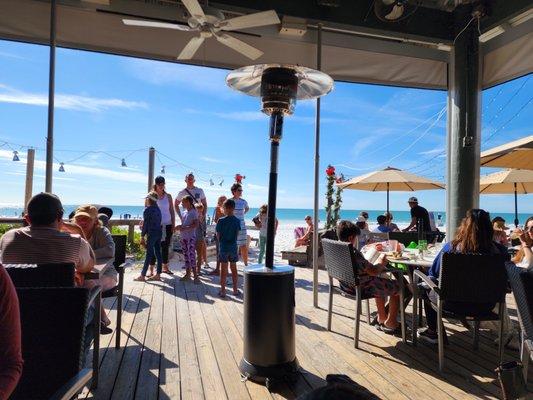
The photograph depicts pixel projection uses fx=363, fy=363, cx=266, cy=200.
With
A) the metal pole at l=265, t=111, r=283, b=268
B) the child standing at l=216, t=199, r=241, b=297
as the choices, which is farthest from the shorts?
the metal pole at l=265, t=111, r=283, b=268

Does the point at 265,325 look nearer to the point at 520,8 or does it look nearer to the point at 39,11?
the point at 39,11

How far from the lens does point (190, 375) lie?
2.44m

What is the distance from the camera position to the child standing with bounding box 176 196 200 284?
5496 mm

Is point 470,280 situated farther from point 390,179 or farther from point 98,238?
point 390,179

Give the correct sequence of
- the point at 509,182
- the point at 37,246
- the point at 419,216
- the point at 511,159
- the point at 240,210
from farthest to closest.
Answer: the point at 509,182 → the point at 419,216 → the point at 240,210 → the point at 511,159 → the point at 37,246

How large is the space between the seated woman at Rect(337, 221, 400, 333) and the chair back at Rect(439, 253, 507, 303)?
1.94 feet

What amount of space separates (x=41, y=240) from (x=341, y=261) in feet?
7.13

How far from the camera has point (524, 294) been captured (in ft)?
5.78

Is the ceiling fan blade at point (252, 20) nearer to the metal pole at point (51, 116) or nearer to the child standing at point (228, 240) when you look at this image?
the metal pole at point (51, 116)

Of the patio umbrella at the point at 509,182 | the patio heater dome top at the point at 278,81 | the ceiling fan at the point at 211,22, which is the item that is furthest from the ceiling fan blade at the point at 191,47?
the patio umbrella at the point at 509,182

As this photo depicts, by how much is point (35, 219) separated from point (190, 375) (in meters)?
1.39

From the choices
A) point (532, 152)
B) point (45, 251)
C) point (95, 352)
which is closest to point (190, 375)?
point (95, 352)

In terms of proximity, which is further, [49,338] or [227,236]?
[227,236]

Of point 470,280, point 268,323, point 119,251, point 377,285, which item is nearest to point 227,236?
point 119,251
